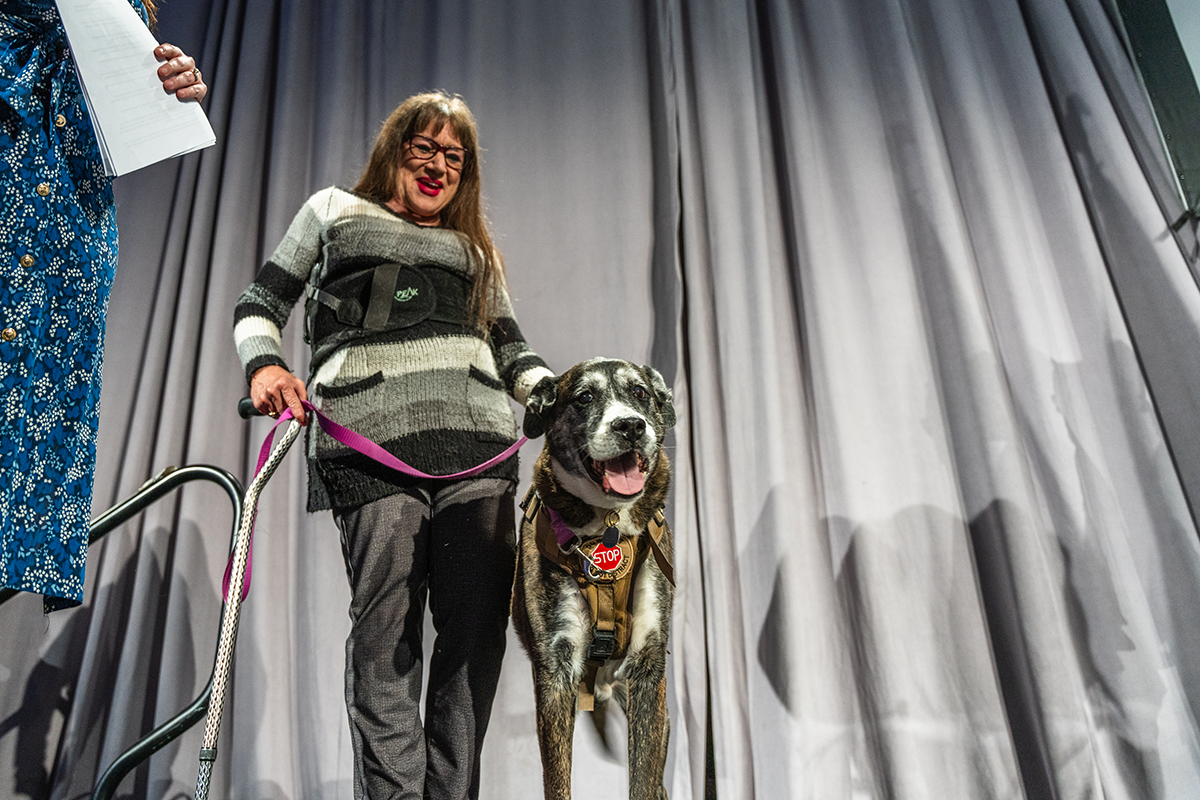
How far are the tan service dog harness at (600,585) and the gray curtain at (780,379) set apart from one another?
2.86 feet

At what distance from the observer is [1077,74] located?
2.44 metres

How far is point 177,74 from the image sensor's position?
42.4 inches

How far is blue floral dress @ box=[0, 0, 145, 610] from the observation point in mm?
1006

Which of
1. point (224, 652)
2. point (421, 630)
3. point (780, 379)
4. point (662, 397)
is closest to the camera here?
point (224, 652)

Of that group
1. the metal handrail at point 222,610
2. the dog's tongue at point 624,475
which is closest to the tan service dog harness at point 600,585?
the dog's tongue at point 624,475

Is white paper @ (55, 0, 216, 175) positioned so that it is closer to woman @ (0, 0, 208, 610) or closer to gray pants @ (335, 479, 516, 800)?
woman @ (0, 0, 208, 610)

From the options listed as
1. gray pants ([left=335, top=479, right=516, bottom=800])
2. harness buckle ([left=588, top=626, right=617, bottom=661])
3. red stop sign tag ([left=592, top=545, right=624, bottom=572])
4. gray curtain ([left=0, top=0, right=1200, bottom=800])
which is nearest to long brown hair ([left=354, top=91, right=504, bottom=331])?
gray pants ([left=335, top=479, right=516, bottom=800])

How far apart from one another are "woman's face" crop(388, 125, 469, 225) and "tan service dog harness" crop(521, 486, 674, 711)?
2.50 feet

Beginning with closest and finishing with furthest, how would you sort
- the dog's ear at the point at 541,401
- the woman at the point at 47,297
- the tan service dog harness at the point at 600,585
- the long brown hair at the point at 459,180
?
the woman at the point at 47,297 < the tan service dog harness at the point at 600,585 < the dog's ear at the point at 541,401 < the long brown hair at the point at 459,180

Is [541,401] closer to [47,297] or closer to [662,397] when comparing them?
[662,397]

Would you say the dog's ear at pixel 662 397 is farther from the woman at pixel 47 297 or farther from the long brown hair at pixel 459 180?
the woman at pixel 47 297

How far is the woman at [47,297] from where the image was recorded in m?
1.01

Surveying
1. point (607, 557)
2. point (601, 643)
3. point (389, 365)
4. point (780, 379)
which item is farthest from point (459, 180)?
point (780, 379)

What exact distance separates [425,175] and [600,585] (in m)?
0.97
